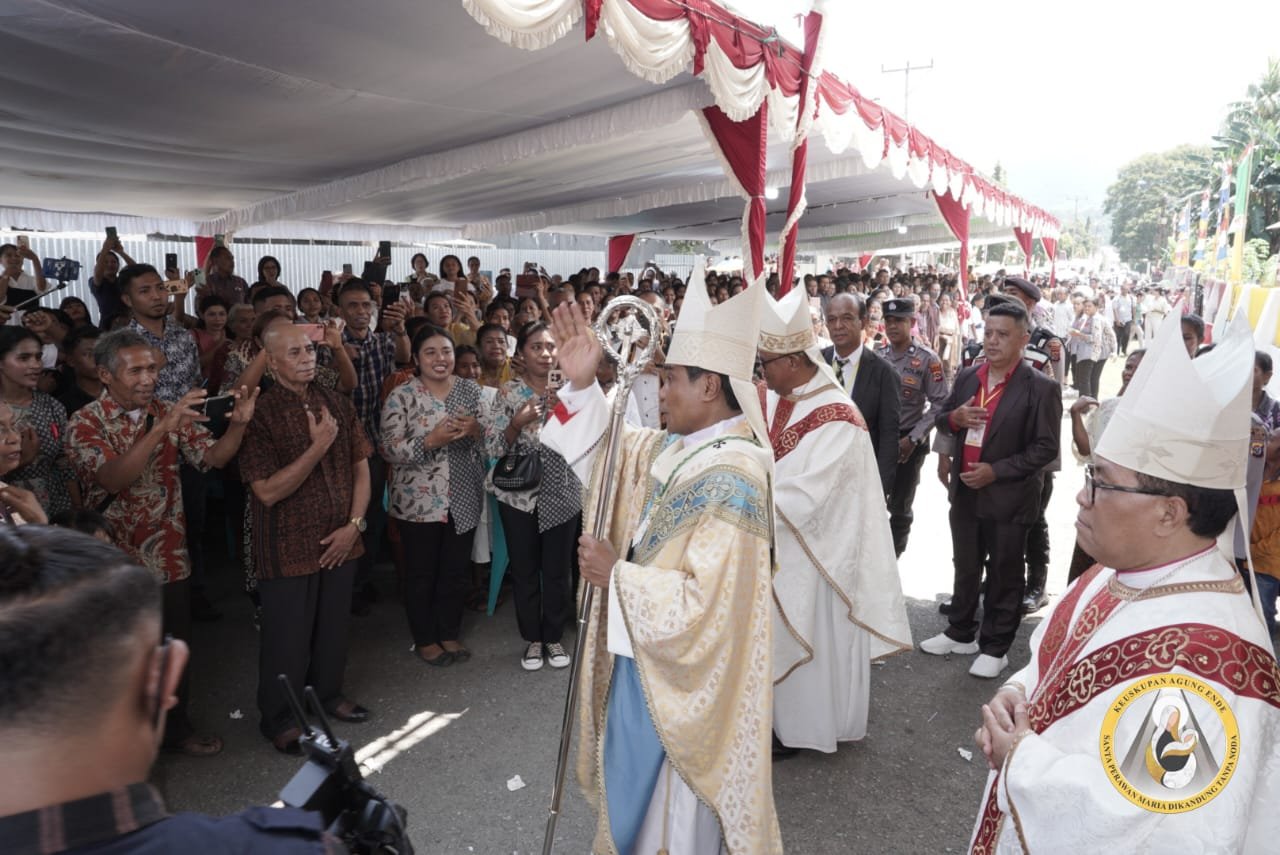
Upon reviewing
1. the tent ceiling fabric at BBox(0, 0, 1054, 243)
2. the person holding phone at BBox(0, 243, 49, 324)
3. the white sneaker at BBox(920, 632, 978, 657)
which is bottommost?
the white sneaker at BBox(920, 632, 978, 657)

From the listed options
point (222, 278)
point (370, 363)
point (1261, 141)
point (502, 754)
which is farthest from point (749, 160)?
point (1261, 141)

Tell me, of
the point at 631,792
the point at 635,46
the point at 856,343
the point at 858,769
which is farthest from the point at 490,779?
the point at 635,46

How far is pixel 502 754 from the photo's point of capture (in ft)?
11.2

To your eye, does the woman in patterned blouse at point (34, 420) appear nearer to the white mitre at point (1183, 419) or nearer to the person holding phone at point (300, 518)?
the person holding phone at point (300, 518)

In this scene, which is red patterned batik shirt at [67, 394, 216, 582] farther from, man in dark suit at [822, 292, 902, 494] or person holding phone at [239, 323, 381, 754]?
man in dark suit at [822, 292, 902, 494]

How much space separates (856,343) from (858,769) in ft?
7.63

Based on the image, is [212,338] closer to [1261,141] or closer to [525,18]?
[525,18]

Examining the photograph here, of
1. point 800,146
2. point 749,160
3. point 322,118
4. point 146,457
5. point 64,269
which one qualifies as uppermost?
point 322,118

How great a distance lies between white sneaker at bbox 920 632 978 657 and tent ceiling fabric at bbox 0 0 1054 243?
345 centimetres

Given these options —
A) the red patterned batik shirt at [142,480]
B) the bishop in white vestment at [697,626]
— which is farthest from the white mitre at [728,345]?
the red patterned batik shirt at [142,480]

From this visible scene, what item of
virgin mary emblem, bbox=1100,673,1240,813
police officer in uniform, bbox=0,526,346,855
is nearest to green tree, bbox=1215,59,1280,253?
virgin mary emblem, bbox=1100,673,1240,813

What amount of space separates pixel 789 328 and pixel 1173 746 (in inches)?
88.6

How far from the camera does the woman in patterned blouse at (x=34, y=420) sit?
3301mm

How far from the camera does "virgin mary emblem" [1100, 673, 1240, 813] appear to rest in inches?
53.1
